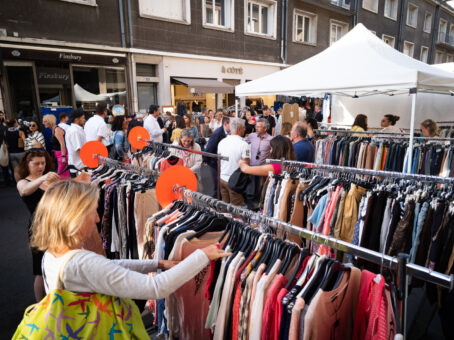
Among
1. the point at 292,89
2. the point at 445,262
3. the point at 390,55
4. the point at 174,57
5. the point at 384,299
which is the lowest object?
the point at 445,262

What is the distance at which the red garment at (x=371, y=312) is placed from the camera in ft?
4.23

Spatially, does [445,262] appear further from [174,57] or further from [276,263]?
[174,57]

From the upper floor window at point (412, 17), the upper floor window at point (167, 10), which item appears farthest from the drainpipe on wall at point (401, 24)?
the upper floor window at point (167, 10)

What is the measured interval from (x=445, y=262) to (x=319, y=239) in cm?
128

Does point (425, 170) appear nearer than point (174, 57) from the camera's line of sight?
Yes

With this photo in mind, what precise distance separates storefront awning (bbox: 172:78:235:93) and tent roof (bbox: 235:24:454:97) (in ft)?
25.7

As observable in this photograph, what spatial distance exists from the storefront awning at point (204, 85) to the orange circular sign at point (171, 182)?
11.8 m

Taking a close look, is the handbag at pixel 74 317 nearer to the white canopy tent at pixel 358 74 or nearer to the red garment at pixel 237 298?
the red garment at pixel 237 298

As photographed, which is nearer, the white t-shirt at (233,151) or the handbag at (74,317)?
the handbag at (74,317)

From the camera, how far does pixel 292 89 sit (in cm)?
536

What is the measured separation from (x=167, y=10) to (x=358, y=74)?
10965 mm

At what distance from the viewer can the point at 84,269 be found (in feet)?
4.20

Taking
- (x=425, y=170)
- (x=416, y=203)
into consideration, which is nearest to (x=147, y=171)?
(x=416, y=203)

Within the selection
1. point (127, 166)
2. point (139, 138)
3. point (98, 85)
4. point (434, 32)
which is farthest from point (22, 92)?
point (434, 32)
